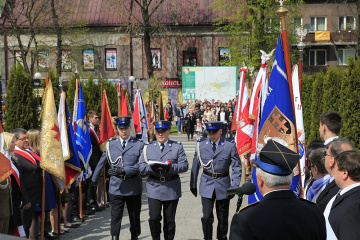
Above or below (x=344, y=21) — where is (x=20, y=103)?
below

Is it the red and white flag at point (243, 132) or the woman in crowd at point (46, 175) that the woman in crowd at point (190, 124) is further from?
the woman in crowd at point (46, 175)

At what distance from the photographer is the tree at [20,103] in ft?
43.8

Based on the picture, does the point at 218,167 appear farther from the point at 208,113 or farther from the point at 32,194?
the point at 208,113

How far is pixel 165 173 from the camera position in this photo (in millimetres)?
8734

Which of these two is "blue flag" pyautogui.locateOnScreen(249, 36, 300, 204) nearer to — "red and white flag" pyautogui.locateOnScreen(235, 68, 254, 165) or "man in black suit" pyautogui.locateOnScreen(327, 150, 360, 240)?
"man in black suit" pyautogui.locateOnScreen(327, 150, 360, 240)

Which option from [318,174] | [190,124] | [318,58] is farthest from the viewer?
[318,58]

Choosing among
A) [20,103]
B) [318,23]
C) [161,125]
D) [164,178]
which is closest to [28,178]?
[164,178]

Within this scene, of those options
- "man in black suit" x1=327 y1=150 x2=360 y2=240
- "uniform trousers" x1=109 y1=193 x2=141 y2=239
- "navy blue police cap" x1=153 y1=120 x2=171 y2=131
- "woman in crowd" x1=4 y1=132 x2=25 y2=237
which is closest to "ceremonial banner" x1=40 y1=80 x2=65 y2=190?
"uniform trousers" x1=109 y1=193 x2=141 y2=239

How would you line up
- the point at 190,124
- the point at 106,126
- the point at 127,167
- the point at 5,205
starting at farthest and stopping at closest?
the point at 190,124 → the point at 106,126 → the point at 127,167 → the point at 5,205

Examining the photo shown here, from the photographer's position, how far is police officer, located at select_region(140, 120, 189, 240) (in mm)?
8586

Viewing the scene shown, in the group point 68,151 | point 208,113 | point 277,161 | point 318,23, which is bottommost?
point 208,113

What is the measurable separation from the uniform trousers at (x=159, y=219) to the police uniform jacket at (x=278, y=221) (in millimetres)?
5258

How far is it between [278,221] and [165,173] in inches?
215

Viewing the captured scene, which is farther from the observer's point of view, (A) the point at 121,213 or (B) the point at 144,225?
(B) the point at 144,225
